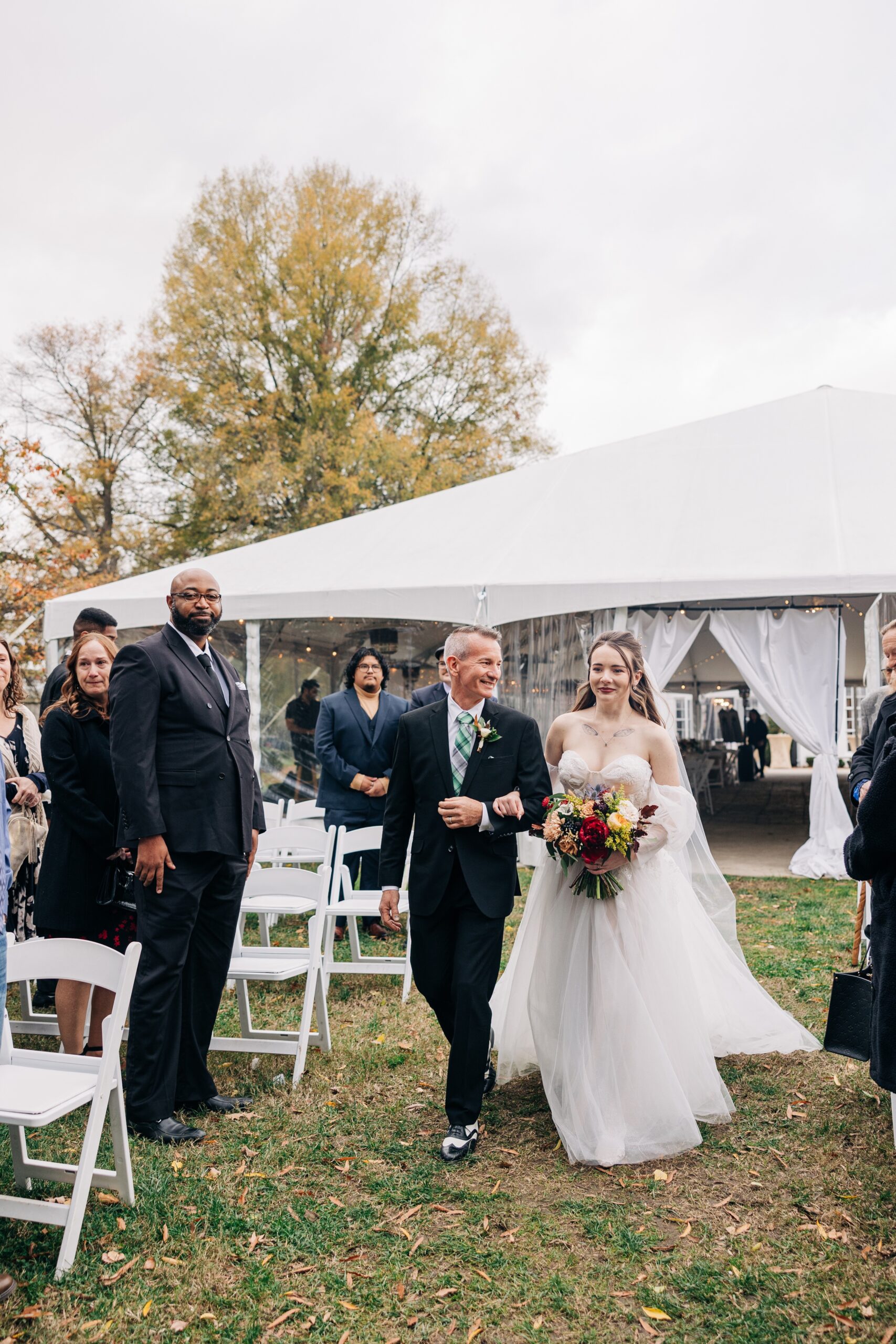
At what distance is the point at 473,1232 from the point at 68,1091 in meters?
1.37

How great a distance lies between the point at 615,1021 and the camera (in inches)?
148

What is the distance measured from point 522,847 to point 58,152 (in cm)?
1562

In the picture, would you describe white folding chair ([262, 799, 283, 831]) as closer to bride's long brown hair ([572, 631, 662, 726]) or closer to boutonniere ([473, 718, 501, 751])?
bride's long brown hair ([572, 631, 662, 726])

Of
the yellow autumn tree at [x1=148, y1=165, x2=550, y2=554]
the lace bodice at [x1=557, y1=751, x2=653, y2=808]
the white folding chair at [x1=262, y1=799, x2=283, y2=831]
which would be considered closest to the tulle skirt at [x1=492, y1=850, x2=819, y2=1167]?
the lace bodice at [x1=557, y1=751, x2=653, y2=808]

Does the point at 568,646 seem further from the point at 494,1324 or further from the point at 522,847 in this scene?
the point at 494,1324

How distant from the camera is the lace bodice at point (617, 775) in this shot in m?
3.99

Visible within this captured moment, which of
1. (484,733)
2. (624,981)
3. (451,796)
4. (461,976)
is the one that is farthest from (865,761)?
(461,976)

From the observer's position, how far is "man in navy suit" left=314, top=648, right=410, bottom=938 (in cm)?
724

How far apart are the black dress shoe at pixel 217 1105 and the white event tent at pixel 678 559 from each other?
21.8 feet

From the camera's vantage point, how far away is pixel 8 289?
23453 mm

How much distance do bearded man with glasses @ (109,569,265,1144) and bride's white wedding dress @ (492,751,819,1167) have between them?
132 centimetres

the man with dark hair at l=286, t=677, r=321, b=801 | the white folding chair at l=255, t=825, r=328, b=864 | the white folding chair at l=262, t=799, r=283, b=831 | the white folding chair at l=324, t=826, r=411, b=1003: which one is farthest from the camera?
the man with dark hair at l=286, t=677, r=321, b=801

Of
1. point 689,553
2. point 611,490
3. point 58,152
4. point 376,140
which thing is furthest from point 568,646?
point 376,140

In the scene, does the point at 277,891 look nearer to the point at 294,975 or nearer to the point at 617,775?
the point at 294,975
